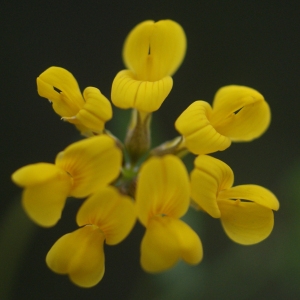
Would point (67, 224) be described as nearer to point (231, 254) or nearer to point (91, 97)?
point (231, 254)

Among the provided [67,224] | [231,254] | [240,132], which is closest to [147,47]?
[240,132]

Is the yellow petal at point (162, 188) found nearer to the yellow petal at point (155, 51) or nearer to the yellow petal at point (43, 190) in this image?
the yellow petal at point (43, 190)

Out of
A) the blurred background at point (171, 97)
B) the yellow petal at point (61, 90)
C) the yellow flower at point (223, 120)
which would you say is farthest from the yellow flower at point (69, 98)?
the blurred background at point (171, 97)

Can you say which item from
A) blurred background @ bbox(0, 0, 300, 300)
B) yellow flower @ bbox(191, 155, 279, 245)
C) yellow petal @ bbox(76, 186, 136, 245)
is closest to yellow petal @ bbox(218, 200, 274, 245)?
yellow flower @ bbox(191, 155, 279, 245)

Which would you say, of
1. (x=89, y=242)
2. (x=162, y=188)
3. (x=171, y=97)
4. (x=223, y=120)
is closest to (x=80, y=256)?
(x=89, y=242)

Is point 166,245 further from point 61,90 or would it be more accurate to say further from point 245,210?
point 61,90
